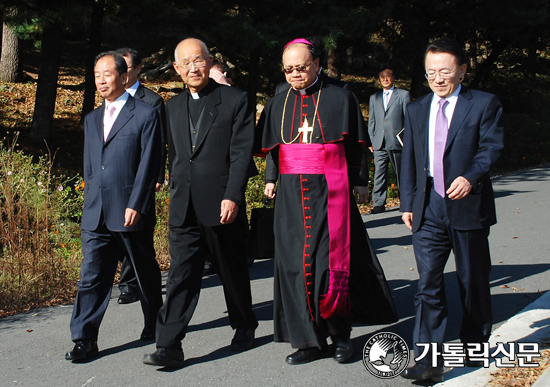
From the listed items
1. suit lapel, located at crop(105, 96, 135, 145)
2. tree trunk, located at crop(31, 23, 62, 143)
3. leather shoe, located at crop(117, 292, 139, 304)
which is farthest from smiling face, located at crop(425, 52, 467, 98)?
tree trunk, located at crop(31, 23, 62, 143)

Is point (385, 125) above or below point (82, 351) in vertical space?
above

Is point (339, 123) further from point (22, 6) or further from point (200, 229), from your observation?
point (22, 6)

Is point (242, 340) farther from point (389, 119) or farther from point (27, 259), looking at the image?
point (389, 119)

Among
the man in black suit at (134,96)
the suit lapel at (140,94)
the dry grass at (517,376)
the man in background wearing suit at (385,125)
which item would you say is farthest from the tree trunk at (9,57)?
the dry grass at (517,376)

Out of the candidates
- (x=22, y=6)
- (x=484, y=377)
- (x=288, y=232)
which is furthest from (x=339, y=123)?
(x=22, y=6)

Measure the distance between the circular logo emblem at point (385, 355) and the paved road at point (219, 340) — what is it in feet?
0.22

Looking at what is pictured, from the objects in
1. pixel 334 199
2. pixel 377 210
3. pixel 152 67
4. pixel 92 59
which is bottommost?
pixel 377 210

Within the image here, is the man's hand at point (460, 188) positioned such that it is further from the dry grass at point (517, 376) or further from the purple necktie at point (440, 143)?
the dry grass at point (517, 376)

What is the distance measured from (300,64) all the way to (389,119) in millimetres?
5533

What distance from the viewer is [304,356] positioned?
14.4 feet

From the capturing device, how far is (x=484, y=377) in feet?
13.2

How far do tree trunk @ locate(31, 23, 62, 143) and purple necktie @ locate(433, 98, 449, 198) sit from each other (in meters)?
12.1

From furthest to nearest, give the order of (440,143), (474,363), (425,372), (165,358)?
(165,358)
(474,363)
(440,143)
(425,372)

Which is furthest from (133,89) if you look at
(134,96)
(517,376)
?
(517,376)
